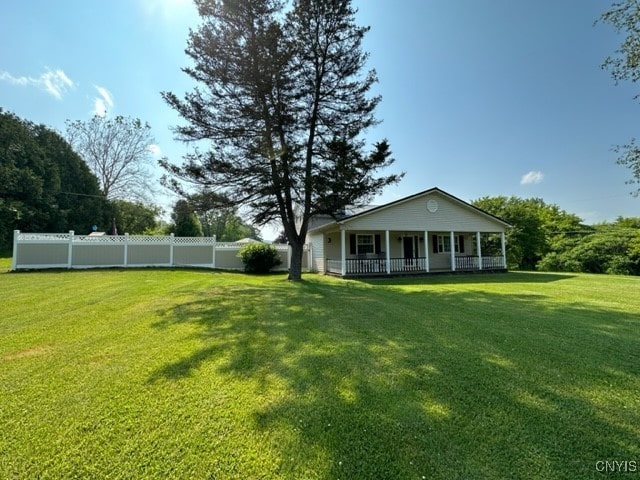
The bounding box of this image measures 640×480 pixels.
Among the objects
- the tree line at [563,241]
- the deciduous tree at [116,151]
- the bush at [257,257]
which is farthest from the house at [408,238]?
the deciduous tree at [116,151]

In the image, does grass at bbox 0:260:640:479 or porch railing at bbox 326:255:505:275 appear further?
porch railing at bbox 326:255:505:275

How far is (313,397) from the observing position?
2766 millimetres

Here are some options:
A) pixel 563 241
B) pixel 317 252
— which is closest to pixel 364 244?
pixel 317 252

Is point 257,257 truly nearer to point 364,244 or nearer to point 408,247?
point 364,244

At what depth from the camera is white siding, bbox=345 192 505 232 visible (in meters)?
16.0

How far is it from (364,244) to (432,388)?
50.0 feet

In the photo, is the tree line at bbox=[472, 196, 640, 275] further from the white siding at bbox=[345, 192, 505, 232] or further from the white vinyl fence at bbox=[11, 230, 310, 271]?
the white vinyl fence at bbox=[11, 230, 310, 271]

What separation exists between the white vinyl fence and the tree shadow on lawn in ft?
39.8

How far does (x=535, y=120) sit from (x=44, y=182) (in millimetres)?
37074

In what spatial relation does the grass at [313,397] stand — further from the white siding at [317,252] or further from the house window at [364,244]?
the white siding at [317,252]

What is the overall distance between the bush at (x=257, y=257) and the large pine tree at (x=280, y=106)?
471 centimetres

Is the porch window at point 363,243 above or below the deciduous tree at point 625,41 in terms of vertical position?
below

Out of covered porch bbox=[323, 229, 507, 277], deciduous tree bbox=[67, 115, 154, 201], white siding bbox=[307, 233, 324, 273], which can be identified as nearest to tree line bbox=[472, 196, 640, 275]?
covered porch bbox=[323, 229, 507, 277]

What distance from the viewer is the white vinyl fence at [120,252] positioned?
14547 mm
